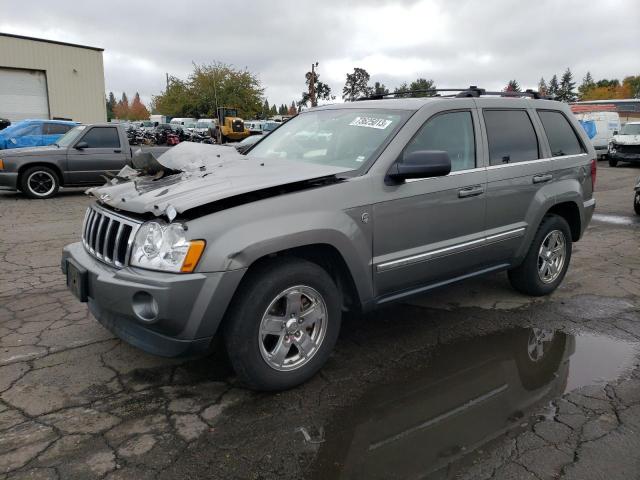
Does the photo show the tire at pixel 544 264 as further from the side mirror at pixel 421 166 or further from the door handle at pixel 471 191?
the side mirror at pixel 421 166

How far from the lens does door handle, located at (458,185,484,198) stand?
3.83 metres

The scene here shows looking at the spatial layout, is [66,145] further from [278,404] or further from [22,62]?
[22,62]

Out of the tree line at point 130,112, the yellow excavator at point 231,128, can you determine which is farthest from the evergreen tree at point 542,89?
the tree line at point 130,112

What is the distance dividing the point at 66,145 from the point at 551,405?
37.0 ft

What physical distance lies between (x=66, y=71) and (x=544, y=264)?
3201 centimetres

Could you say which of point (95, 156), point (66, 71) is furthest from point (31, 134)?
point (66, 71)

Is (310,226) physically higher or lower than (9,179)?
lower

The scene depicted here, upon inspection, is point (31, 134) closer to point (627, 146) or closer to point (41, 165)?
point (41, 165)

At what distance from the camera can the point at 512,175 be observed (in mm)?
4270

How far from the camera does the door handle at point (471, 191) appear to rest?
383 cm

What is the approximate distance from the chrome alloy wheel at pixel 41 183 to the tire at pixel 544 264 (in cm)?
1015

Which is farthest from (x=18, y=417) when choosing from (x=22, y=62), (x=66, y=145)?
(x=22, y=62)

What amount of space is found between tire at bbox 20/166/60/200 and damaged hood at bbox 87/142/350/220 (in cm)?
837

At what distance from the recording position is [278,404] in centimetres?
301
